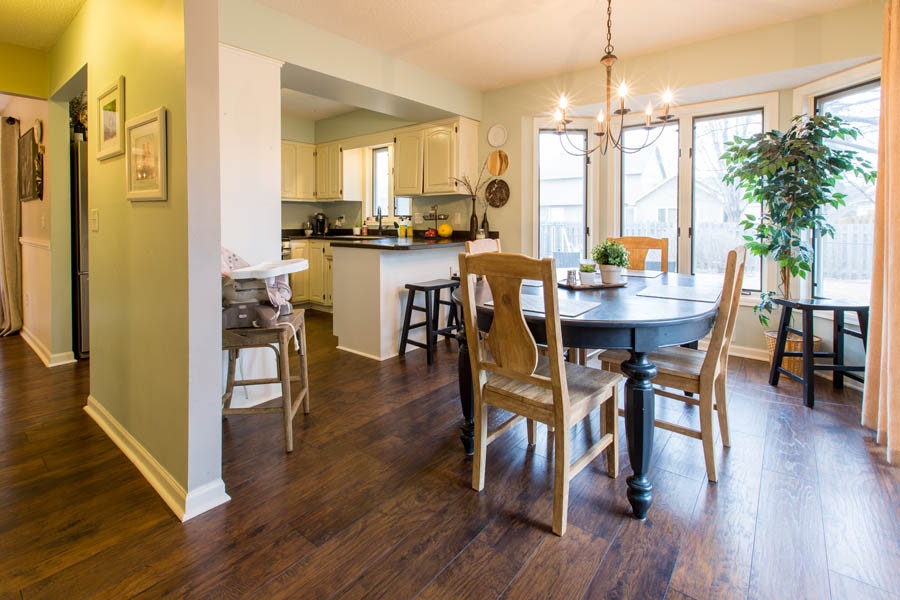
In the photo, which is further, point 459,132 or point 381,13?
point 459,132

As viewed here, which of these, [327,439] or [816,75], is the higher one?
[816,75]

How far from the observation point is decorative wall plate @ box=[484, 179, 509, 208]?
487 cm

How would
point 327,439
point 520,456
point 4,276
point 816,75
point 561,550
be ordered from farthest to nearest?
point 4,276, point 816,75, point 327,439, point 520,456, point 561,550

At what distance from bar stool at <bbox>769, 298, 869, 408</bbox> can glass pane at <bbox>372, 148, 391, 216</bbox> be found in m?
4.66

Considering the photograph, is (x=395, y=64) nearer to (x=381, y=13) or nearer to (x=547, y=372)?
(x=381, y=13)

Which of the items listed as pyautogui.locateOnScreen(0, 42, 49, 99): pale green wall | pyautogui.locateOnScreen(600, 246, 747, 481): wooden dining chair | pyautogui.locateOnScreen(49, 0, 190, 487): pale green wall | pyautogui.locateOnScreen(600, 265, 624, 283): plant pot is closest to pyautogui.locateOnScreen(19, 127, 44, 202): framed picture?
pyautogui.locateOnScreen(0, 42, 49, 99): pale green wall

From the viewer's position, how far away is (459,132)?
4.81 m

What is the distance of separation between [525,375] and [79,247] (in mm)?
4001

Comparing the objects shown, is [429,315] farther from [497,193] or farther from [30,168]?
[30,168]

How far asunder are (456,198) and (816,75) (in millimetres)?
3221

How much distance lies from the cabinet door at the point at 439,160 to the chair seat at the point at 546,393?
3.25 meters

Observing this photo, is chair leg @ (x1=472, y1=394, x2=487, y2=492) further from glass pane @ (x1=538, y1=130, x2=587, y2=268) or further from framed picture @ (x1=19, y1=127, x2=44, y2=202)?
framed picture @ (x1=19, y1=127, x2=44, y2=202)

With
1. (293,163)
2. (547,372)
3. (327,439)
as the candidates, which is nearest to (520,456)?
(547,372)

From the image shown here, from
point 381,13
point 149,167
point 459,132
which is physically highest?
point 381,13
